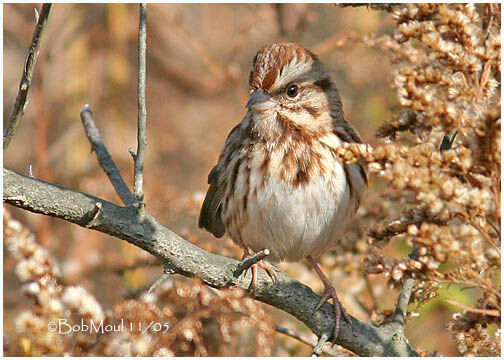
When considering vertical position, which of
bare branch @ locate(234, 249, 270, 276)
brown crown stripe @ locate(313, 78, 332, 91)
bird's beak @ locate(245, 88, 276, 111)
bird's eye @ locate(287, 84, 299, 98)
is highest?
brown crown stripe @ locate(313, 78, 332, 91)

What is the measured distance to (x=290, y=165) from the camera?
2.73 meters

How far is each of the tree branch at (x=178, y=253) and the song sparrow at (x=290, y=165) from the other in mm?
358

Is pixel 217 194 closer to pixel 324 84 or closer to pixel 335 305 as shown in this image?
pixel 324 84

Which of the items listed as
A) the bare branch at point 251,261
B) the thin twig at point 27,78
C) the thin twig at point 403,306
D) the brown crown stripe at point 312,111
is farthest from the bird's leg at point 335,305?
the thin twig at point 27,78

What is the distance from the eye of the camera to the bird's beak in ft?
8.75

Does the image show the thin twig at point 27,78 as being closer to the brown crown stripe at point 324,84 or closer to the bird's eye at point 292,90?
the bird's eye at point 292,90

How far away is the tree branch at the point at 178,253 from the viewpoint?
1.84 meters

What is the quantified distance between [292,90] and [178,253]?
41.7 inches

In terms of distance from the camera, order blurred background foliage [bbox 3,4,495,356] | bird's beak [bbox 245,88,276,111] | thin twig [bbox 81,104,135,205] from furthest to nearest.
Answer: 1. blurred background foliage [bbox 3,4,495,356]
2. bird's beak [bbox 245,88,276,111]
3. thin twig [bbox 81,104,135,205]

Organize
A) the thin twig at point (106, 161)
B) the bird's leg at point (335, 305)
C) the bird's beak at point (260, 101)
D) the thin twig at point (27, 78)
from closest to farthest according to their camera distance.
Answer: the thin twig at point (27, 78) → the thin twig at point (106, 161) → the bird's leg at point (335, 305) → the bird's beak at point (260, 101)

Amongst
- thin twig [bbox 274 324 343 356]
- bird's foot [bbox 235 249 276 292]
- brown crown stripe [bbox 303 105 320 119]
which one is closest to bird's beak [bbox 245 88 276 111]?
brown crown stripe [bbox 303 105 320 119]

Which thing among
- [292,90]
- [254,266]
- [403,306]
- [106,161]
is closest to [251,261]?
[254,266]

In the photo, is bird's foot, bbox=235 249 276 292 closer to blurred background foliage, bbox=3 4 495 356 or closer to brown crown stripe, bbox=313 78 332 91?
blurred background foliage, bbox=3 4 495 356

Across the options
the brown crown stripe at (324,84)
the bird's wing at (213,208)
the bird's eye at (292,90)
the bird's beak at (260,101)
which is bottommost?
the bird's wing at (213,208)
